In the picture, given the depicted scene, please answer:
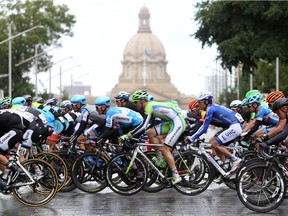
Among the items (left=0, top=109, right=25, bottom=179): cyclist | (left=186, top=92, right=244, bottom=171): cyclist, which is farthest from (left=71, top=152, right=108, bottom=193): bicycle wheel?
(left=0, top=109, right=25, bottom=179): cyclist

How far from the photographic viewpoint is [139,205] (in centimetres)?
1366

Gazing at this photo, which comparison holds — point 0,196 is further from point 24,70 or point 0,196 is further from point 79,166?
point 24,70

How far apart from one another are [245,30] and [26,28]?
31906 mm

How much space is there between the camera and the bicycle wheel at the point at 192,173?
1448 centimetres

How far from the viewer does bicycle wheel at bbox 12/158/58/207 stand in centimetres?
1304

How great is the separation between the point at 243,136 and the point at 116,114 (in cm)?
234

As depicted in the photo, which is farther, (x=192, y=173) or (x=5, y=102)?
(x=5, y=102)

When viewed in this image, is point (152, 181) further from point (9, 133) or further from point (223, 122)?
point (9, 133)

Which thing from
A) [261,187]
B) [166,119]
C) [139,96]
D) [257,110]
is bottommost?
[261,187]

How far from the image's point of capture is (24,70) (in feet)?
247

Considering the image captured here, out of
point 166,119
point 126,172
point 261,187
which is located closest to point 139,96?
point 166,119

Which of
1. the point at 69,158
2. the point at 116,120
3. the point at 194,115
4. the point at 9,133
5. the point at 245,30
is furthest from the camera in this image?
the point at 245,30

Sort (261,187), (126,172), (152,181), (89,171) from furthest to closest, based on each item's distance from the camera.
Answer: (89,171), (152,181), (126,172), (261,187)

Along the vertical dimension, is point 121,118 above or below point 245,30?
below
